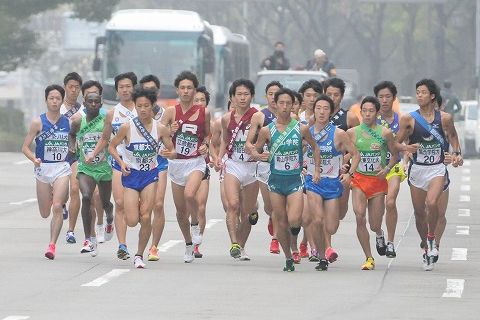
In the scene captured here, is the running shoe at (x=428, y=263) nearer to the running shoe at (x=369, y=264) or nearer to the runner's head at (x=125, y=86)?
the running shoe at (x=369, y=264)

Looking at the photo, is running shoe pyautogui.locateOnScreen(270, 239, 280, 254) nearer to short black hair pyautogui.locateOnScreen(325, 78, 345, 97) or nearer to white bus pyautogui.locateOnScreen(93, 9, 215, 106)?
short black hair pyautogui.locateOnScreen(325, 78, 345, 97)

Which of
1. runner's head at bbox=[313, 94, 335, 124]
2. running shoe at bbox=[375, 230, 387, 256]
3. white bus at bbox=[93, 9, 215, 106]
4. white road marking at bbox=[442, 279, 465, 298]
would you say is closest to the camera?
white road marking at bbox=[442, 279, 465, 298]

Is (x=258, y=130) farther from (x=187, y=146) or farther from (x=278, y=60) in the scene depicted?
(x=278, y=60)

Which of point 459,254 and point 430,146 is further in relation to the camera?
point 459,254

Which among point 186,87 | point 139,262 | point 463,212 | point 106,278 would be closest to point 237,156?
point 186,87

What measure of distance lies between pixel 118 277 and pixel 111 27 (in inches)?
1151

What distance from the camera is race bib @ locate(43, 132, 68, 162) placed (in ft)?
57.8

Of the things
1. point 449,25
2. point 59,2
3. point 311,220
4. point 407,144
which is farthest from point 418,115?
point 449,25

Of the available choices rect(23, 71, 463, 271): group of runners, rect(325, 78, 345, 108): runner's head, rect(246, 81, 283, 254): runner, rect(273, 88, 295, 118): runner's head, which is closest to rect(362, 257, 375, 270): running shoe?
rect(23, 71, 463, 271): group of runners

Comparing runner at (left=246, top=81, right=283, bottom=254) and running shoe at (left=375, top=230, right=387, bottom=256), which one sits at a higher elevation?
runner at (left=246, top=81, right=283, bottom=254)

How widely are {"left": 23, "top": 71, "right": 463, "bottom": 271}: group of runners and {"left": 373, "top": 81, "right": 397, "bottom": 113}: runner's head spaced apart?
2cm

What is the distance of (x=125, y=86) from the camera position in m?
17.2

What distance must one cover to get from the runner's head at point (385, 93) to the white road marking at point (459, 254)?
5.73 ft

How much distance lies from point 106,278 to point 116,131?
215 cm
